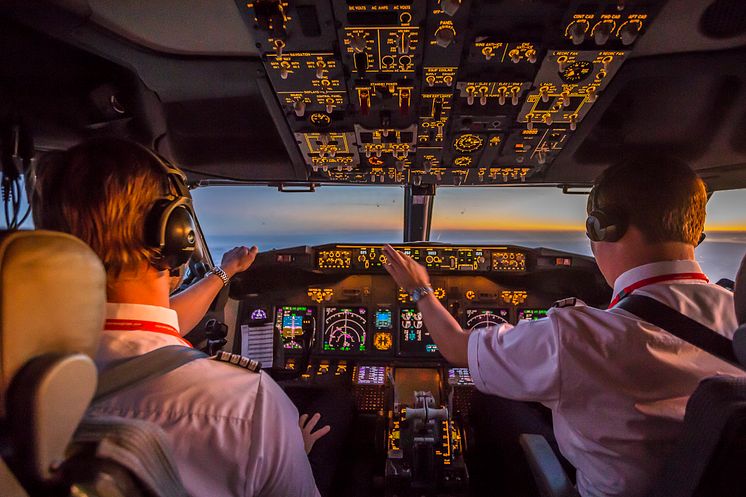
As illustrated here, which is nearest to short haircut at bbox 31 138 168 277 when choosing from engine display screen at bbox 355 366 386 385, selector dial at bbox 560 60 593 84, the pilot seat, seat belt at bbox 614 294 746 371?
the pilot seat

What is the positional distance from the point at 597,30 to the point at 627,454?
152 centimetres

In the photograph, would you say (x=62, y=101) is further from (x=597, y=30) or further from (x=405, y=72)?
(x=597, y=30)

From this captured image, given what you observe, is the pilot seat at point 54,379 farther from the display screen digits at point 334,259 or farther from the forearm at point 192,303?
the display screen digits at point 334,259

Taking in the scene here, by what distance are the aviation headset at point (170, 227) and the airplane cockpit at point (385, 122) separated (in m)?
0.93

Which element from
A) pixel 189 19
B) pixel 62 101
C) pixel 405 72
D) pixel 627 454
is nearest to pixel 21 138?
pixel 62 101

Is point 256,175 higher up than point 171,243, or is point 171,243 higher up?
point 256,175

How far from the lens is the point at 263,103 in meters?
2.54

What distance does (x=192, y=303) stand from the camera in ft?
6.15

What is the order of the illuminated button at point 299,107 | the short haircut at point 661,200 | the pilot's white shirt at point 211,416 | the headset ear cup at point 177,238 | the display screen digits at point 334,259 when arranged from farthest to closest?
1. the display screen digits at point 334,259
2. the illuminated button at point 299,107
3. the short haircut at point 661,200
4. the headset ear cup at point 177,238
5. the pilot's white shirt at point 211,416

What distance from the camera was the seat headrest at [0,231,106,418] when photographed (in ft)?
1.32

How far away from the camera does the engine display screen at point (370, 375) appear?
3020 millimetres

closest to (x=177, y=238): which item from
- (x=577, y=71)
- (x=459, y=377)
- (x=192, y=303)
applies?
(x=192, y=303)

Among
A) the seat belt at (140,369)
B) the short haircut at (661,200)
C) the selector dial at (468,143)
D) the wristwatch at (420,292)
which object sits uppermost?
the selector dial at (468,143)

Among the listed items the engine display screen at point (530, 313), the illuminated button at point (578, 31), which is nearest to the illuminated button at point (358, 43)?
the illuminated button at point (578, 31)
